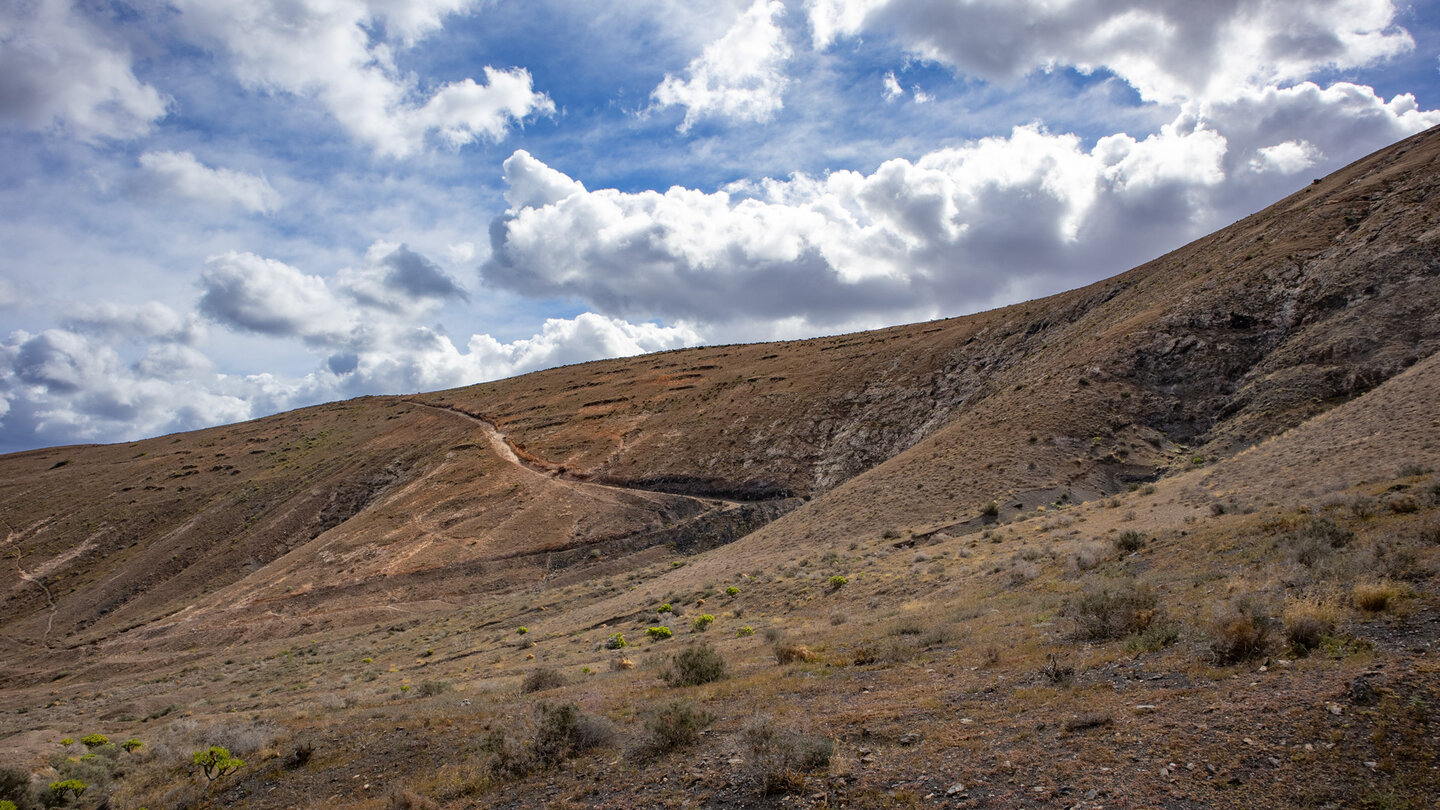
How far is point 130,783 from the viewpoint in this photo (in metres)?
12.0

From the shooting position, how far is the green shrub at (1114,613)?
1033cm

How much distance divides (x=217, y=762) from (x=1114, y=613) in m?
14.6

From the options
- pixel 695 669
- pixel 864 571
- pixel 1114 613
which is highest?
pixel 1114 613

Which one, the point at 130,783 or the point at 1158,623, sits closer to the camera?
the point at 1158,623

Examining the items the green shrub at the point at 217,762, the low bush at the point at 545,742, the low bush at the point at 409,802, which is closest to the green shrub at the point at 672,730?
the low bush at the point at 545,742

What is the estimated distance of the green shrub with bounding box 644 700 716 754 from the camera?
354 inches

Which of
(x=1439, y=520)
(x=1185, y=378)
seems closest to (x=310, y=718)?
(x=1439, y=520)

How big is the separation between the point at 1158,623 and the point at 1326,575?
2.63 m

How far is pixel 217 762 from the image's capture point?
1148 cm

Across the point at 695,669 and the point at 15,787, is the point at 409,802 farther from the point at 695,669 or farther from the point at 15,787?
the point at 15,787

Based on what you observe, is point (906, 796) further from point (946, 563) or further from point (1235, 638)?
point (946, 563)

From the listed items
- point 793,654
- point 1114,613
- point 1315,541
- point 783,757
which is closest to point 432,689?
point 793,654

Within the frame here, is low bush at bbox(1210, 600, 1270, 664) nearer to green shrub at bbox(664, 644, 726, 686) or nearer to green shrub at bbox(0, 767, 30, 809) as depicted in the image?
green shrub at bbox(664, 644, 726, 686)

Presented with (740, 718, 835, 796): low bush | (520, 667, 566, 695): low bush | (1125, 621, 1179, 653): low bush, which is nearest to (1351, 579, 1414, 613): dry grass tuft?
(1125, 621, 1179, 653): low bush
